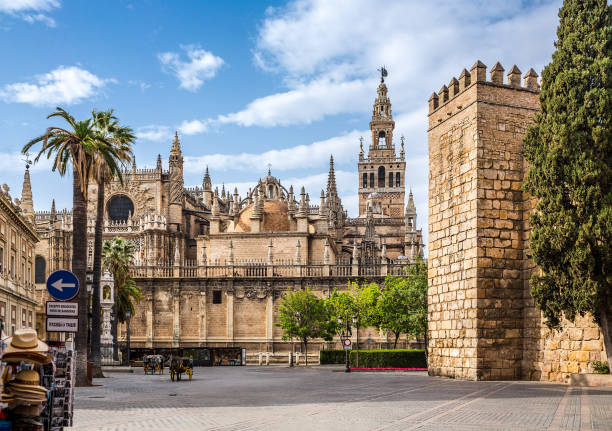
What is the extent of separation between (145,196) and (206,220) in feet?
23.2

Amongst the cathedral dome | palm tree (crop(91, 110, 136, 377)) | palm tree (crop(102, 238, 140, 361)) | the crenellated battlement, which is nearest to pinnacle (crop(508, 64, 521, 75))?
the crenellated battlement

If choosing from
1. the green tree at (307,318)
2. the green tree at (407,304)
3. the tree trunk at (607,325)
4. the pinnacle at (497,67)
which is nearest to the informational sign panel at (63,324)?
the tree trunk at (607,325)

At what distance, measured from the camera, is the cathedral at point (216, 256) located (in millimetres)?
56438

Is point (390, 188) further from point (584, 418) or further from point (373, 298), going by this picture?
point (584, 418)

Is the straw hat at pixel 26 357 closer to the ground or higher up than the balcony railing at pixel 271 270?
closer to the ground

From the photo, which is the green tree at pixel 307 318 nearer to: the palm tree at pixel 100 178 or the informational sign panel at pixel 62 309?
the palm tree at pixel 100 178

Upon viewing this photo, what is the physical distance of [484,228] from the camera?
2178 centimetres

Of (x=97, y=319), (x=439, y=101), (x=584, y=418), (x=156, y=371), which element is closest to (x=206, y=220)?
(x=156, y=371)

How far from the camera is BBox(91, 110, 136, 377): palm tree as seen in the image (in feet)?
88.1

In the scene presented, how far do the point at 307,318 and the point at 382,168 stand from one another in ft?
234

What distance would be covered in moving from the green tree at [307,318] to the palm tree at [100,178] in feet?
75.5

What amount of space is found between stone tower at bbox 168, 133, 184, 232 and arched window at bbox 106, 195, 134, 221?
503 cm

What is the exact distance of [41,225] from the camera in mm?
72062

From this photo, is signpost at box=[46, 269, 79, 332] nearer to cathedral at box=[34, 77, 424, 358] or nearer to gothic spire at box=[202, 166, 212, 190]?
cathedral at box=[34, 77, 424, 358]
